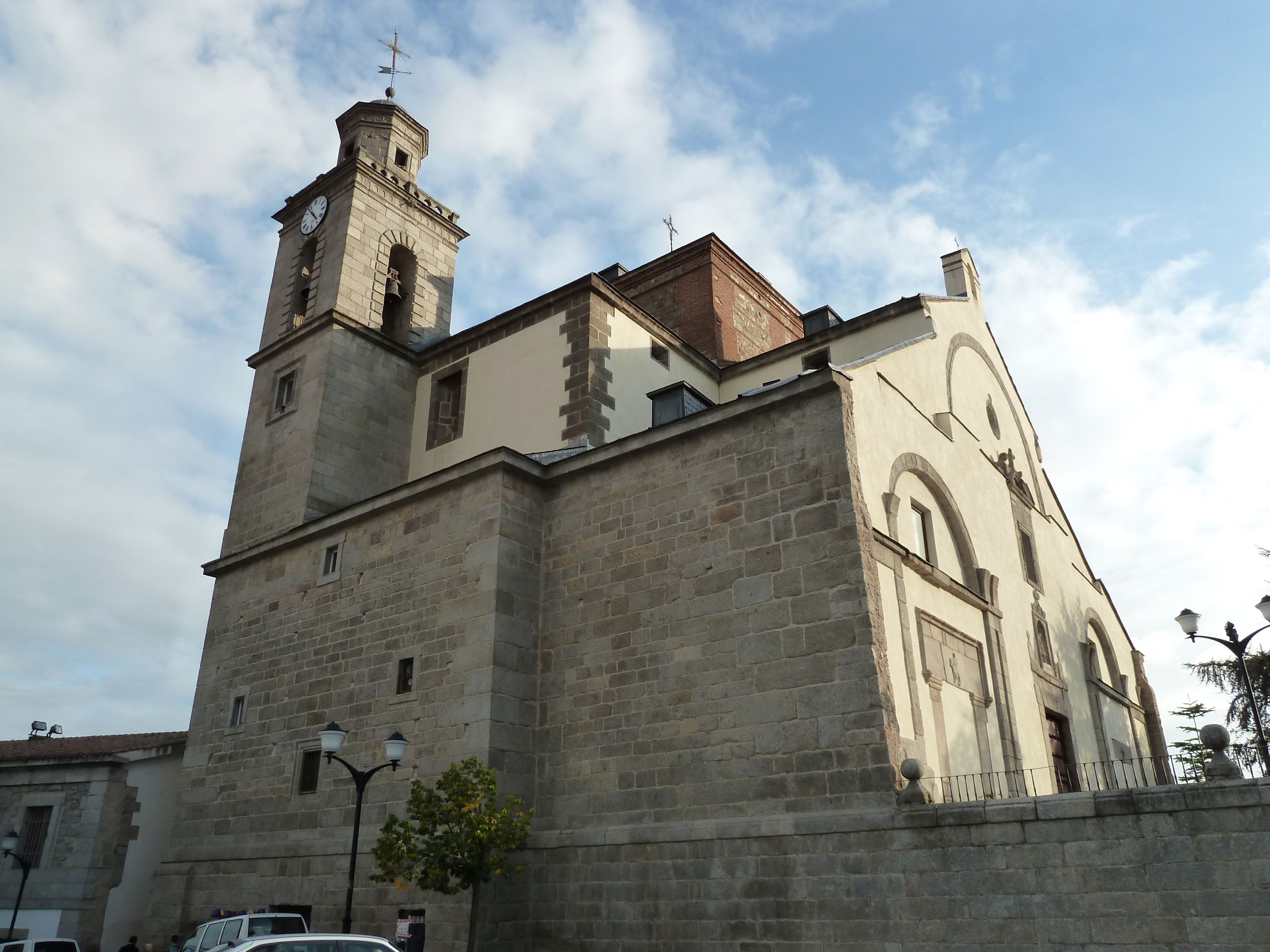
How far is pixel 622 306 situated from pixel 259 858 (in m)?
11.7

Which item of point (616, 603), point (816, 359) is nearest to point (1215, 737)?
point (616, 603)

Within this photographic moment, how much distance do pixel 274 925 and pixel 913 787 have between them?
8247 millimetres

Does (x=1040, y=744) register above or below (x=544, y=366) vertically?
below

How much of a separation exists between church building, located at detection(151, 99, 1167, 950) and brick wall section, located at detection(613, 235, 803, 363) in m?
3.05

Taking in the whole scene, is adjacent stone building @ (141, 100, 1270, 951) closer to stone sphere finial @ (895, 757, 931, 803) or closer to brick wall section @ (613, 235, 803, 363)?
Result: stone sphere finial @ (895, 757, 931, 803)

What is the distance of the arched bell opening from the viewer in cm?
2288

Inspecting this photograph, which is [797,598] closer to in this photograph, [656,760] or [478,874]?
[656,760]

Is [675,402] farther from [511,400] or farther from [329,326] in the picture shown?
[329,326]

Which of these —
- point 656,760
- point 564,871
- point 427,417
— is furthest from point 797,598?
point 427,417

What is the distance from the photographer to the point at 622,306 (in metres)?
19.3

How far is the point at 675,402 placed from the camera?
1722 centimetres

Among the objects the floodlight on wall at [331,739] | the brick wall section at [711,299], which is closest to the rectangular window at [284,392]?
the brick wall section at [711,299]

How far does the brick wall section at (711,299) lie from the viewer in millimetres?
25078

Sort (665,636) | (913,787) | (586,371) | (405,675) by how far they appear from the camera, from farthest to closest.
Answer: (586,371) < (405,675) < (665,636) < (913,787)
